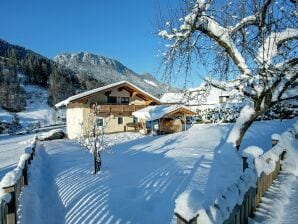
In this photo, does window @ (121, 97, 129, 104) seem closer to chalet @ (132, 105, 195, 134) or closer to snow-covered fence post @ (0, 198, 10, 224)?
chalet @ (132, 105, 195, 134)

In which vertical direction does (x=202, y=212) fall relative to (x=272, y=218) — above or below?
above

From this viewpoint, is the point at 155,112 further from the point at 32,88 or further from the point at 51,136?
the point at 32,88

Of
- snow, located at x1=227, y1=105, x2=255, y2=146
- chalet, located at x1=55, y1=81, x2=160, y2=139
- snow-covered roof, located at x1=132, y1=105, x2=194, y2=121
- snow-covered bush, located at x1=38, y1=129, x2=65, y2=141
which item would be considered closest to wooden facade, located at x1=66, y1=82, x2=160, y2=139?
chalet, located at x1=55, y1=81, x2=160, y2=139

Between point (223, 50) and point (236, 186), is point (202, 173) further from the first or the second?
point (236, 186)

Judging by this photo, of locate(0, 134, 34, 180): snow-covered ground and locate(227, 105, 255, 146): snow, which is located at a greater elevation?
locate(227, 105, 255, 146): snow

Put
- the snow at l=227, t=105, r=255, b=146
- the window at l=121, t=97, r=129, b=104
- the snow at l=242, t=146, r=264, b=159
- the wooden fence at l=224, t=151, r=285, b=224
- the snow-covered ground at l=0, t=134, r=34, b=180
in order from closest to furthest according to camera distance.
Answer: the wooden fence at l=224, t=151, r=285, b=224 < the snow at l=242, t=146, r=264, b=159 < the snow at l=227, t=105, r=255, b=146 < the snow-covered ground at l=0, t=134, r=34, b=180 < the window at l=121, t=97, r=129, b=104

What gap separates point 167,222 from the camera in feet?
21.1

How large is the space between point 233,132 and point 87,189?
540 centimetres

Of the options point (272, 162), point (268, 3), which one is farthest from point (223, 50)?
point (272, 162)

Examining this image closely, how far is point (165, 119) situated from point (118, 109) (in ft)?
18.6

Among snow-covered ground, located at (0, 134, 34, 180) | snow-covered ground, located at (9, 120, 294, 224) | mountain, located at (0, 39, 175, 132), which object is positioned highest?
mountain, located at (0, 39, 175, 132)

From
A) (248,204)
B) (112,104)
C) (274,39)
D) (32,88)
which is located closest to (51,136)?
(112,104)

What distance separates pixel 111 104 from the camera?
35.3 meters

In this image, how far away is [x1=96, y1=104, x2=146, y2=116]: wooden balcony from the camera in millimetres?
33469
